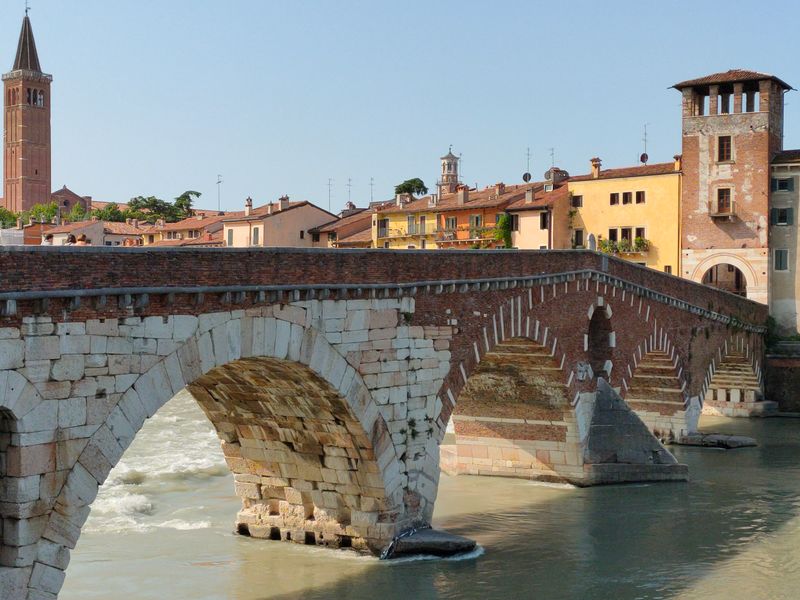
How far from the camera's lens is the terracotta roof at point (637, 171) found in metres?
38.3

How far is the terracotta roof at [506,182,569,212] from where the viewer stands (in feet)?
130

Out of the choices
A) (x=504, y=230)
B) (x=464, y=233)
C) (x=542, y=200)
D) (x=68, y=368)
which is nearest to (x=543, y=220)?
(x=542, y=200)

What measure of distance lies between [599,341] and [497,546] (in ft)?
23.9

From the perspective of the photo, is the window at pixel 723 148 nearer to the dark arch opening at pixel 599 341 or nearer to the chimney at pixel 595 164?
the chimney at pixel 595 164

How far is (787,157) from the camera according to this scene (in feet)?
119

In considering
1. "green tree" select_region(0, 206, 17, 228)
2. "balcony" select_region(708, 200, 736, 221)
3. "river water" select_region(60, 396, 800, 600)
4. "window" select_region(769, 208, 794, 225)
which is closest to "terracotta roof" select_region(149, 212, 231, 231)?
"balcony" select_region(708, 200, 736, 221)

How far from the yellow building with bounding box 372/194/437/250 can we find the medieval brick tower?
10.4 metres

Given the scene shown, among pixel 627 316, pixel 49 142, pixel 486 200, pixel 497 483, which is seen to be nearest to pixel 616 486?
pixel 497 483

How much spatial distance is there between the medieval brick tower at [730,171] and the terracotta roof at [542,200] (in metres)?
4.62

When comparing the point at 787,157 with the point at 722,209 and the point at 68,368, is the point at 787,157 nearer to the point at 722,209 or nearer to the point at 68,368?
the point at 722,209

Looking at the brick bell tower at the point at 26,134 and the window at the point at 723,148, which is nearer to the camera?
the window at the point at 723,148

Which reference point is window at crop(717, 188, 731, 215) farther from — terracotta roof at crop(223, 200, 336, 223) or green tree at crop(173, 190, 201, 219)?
green tree at crop(173, 190, 201, 219)

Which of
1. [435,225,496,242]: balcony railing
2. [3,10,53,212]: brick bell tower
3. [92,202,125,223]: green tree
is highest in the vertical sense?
[3,10,53,212]: brick bell tower

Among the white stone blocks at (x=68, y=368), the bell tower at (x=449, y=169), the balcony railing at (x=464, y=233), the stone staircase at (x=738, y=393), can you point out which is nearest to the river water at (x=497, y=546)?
the white stone blocks at (x=68, y=368)
